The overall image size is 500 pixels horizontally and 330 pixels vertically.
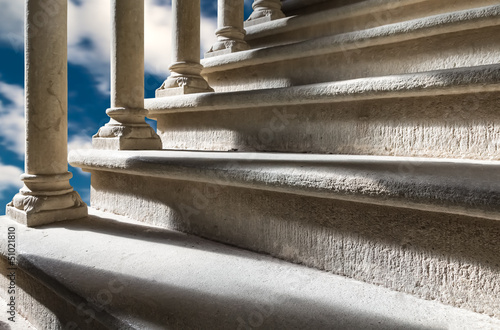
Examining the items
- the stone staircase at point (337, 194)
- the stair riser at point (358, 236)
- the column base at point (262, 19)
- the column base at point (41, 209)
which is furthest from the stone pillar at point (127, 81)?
the column base at point (262, 19)

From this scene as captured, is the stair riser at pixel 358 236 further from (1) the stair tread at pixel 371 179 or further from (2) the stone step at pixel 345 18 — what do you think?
(2) the stone step at pixel 345 18

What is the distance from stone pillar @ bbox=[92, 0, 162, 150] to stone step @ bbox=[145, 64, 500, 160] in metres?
0.24

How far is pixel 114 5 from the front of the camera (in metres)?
2.30

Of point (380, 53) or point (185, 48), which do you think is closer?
point (380, 53)

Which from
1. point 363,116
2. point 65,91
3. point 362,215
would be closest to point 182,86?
point 65,91

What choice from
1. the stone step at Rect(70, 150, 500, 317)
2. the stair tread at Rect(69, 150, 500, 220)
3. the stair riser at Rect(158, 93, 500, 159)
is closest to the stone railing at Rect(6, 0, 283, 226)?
the stair riser at Rect(158, 93, 500, 159)

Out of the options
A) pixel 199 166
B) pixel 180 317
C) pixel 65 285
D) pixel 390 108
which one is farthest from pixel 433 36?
pixel 65 285

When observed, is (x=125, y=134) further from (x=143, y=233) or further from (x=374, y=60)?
(x=374, y=60)

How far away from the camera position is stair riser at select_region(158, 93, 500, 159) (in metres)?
1.47

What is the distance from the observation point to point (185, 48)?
291 centimetres

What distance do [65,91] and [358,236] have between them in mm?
1720

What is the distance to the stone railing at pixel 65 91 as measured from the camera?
1.85m

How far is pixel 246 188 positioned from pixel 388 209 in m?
0.59

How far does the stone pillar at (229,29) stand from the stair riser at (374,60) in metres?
0.50
